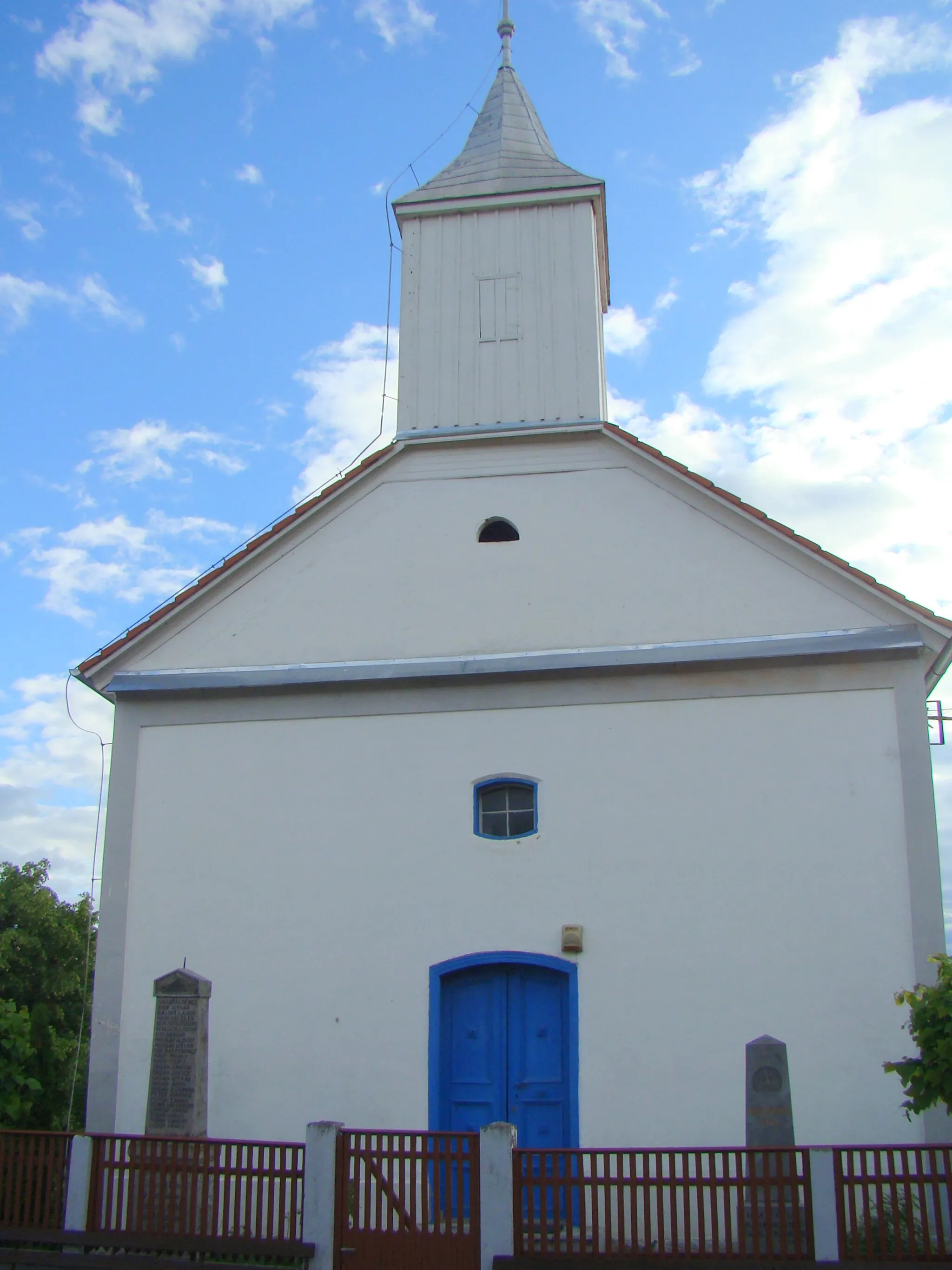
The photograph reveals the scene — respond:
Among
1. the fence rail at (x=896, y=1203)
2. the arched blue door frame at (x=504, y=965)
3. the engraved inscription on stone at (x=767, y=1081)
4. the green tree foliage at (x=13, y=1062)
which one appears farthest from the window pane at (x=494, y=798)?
the fence rail at (x=896, y=1203)

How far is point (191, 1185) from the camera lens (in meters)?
8.34

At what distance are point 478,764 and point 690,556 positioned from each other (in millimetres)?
2912

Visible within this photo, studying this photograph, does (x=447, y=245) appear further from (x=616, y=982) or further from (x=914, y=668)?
(x=616, y=982)

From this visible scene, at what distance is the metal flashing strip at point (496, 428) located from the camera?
1223 centimetres

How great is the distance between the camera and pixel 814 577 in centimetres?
1104

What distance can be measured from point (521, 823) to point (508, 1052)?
2.06 meters

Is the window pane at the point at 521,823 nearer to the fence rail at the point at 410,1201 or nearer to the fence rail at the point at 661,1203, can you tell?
the fence rail at the point at 410,1201

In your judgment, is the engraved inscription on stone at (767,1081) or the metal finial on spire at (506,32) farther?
the metal finial on spire at (506,32)

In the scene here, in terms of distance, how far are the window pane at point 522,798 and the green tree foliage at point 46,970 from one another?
1259 cm

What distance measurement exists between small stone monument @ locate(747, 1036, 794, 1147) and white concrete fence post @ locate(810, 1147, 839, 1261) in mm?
1630

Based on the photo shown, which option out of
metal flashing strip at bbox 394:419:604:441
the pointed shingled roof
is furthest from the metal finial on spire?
metal flashing strip at bbox 394:419:604:441

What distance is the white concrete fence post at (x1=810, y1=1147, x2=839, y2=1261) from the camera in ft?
24.2

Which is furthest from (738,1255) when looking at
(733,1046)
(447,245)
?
(447,245)

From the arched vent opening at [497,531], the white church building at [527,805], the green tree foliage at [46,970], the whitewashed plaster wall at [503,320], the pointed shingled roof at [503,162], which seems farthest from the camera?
the green tree foliage at [46,970]
